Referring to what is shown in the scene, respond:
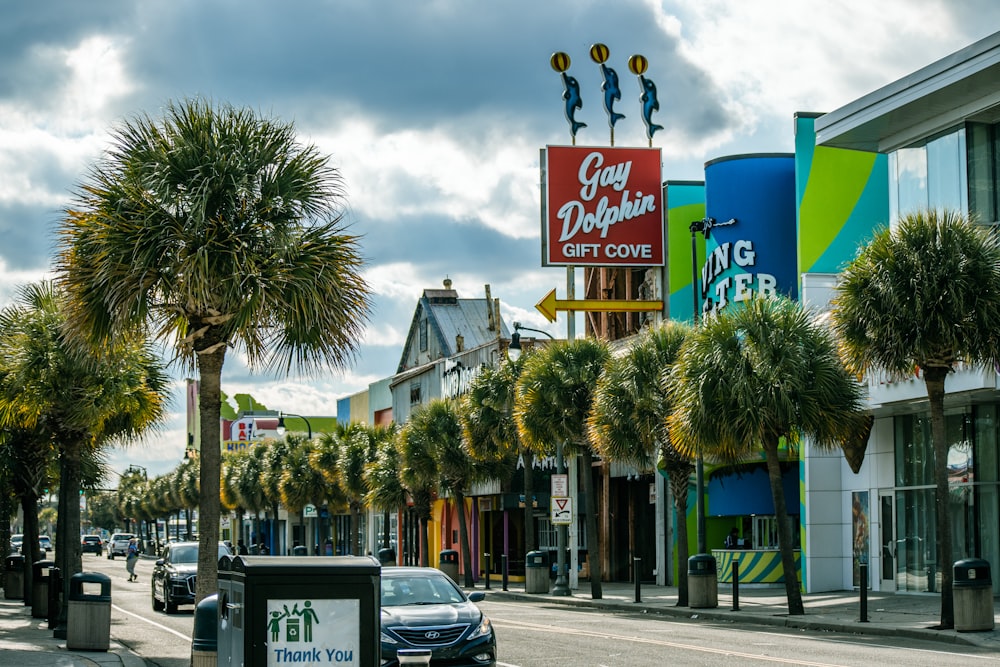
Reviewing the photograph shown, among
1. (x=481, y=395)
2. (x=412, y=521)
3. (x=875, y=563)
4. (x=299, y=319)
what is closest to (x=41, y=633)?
(x=299, y=319)

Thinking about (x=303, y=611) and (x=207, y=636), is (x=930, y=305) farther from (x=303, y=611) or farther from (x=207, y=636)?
(x=303, y=611)

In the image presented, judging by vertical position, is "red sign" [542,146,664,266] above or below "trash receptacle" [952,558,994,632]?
above

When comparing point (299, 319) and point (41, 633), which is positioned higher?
point (299, 319)

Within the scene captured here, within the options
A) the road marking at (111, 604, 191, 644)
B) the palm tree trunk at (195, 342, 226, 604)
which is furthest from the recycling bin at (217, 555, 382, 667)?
the road marking at (111, 604, 191, 644)

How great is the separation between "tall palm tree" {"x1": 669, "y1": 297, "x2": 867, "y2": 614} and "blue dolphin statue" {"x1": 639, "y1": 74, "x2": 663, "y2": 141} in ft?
70.1

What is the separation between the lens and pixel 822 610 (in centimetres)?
2742

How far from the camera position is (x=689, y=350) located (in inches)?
1065

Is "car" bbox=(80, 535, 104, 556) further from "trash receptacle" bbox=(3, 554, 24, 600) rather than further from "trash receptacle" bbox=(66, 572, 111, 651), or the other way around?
"trash receptacle" bbox=(66, 572, 111, 651)

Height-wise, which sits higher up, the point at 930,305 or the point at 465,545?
the point at 930,305

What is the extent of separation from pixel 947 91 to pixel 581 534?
1120 inches


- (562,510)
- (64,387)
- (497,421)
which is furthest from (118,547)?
(64,387)

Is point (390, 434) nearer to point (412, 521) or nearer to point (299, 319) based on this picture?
point (412, 521)

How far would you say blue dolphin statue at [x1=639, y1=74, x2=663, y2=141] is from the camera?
155 feet

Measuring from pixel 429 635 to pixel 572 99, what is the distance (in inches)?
1352
